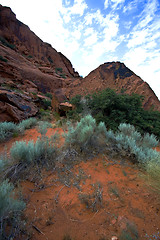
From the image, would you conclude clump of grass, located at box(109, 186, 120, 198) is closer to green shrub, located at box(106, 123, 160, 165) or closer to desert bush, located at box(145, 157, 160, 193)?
desert bush, located at box(145, 157, 160, 193)

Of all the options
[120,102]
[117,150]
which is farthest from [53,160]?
[120,102]

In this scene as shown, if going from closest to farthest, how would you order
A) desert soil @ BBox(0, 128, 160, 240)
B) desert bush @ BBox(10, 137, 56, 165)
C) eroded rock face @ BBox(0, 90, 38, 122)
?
desert soil @ BBox(0, 128, 160, 240) < desert bush @ BBox(10, 137, 56, 165) < eroded rock face @ BBox(0, 90, 38, 122)

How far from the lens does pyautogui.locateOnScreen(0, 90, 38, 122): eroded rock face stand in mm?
5625

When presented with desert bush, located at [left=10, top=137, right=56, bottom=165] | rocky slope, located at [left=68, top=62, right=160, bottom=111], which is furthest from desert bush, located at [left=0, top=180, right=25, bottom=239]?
rocky slope, located at [left=68, top=62, right=160, bottom=111]

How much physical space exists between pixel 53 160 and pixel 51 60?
35322mm

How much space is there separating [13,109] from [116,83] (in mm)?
5921

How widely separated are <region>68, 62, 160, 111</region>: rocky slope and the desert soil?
4.89m

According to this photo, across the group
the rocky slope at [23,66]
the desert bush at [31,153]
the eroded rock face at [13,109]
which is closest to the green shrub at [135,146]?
the desert bush at [31,153]

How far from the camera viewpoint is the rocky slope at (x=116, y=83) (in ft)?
20.2

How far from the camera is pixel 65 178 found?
2.28 m

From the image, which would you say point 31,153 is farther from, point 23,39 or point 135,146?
point 23,39

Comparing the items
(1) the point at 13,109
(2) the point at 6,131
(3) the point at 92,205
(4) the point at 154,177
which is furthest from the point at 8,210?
(1) the point at 13,109

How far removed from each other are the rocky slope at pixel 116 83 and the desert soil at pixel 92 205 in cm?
489

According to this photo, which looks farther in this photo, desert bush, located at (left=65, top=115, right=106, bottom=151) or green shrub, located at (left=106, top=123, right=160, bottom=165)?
desert bush, located at (left=65, top=115, right=106, bottom=151)
